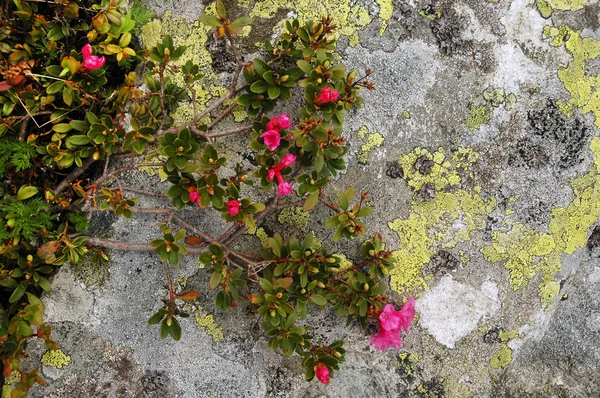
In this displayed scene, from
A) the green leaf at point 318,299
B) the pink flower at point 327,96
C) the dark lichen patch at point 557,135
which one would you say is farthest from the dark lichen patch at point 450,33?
the green leaf at point 318,299

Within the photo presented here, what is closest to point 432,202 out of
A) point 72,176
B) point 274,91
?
point 274,91

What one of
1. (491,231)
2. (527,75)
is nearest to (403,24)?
(527,75)

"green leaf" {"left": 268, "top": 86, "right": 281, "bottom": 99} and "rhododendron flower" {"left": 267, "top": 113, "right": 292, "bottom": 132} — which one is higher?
"green leaf" {"left": 268, "top": 86, "right": 281, "bottom": 99}

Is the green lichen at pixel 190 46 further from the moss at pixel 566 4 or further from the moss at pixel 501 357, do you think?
the moss at pixel 501 357

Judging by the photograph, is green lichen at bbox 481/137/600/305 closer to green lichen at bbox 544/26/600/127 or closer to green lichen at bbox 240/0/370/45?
green lichen at bbox 544/26/600/127

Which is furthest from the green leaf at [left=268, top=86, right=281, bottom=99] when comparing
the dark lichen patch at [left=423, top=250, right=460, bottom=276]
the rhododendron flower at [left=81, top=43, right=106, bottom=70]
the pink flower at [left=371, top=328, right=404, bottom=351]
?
the pink flower at [left=371, top=328, right=404, bottom=351]

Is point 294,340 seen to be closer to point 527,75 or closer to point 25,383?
point 25,383

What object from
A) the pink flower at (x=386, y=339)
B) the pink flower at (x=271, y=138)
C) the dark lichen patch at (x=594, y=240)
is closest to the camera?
the pink flower at (x=271, y=138)
